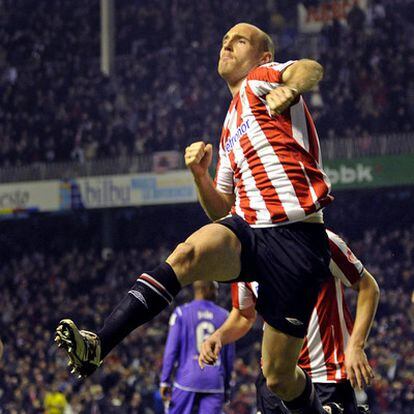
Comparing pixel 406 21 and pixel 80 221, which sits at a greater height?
pixel 406 21

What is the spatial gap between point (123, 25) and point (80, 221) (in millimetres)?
5851

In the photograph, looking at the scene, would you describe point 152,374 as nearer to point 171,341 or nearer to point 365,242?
point 365,242

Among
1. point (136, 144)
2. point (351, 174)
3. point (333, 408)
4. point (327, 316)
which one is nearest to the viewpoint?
point (333, 408)

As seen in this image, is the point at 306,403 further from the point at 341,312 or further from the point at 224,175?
the point at 224,175

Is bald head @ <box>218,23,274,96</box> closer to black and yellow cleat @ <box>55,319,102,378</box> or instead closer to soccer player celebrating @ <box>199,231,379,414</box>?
soccer player celebrating @ <box>199,231,379,414</box>

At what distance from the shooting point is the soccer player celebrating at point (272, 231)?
Answer: 497 centimetres

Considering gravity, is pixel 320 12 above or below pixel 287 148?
below

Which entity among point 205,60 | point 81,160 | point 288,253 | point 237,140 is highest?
point 237,140

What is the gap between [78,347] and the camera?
14.9ft

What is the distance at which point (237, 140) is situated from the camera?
5.57 m

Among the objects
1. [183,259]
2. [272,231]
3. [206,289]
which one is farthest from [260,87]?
[206,289]

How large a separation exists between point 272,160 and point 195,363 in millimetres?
4621

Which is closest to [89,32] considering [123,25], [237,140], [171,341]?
[123,25]

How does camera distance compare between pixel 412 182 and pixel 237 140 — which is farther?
pixel 412 182
